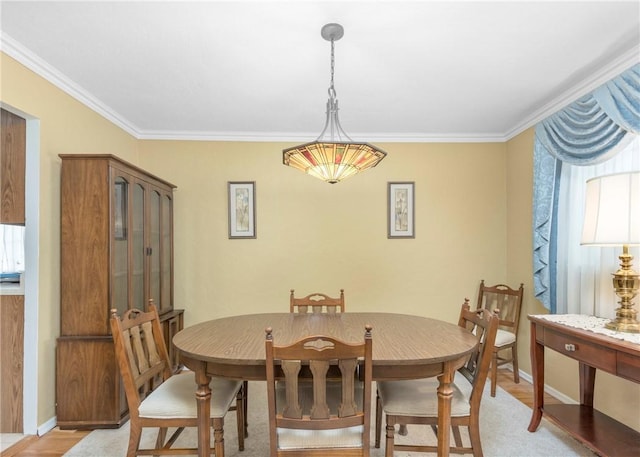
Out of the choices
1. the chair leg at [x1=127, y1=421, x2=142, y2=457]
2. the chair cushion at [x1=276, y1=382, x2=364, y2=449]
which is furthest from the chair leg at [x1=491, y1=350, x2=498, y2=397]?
the chair leg at [x1=127, y1=421, x2=142, y2=457]

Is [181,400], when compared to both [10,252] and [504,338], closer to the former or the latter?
[10,252]

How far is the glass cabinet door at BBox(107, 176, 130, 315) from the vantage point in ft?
8.09

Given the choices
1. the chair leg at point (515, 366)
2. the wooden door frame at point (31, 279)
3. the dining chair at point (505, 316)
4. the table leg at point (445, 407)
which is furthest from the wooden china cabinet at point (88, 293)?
the chair leg at point (515, 366)

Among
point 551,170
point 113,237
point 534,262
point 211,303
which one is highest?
point 551,170

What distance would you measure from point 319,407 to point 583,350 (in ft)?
4.90

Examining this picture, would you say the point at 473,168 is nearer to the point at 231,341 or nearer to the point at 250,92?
the point at 250,92

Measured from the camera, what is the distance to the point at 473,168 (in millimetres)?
3729

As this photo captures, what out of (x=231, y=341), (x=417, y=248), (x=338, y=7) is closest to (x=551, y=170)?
(x=417, y=248)

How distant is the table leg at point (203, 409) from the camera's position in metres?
1.64

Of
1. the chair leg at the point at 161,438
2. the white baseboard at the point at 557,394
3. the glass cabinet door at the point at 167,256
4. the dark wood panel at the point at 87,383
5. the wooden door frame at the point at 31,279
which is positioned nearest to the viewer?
the chair leg at the point at 161,438

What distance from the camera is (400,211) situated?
12.1 ft

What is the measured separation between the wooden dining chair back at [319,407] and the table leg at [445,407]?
15.5 inches

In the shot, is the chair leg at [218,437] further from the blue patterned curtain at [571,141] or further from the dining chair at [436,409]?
the blue patterned curtain at [571,141]

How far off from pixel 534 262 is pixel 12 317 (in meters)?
3.88
